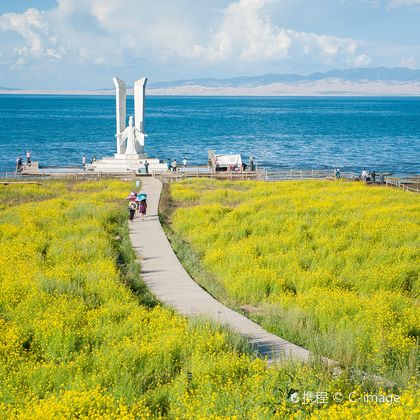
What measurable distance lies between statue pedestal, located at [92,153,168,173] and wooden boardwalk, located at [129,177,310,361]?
19785 millimetres

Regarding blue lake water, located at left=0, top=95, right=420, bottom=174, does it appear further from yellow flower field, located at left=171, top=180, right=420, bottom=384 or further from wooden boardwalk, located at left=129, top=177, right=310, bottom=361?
wooden boardwalk, located at left=129, top=177, right=310, bottom=361

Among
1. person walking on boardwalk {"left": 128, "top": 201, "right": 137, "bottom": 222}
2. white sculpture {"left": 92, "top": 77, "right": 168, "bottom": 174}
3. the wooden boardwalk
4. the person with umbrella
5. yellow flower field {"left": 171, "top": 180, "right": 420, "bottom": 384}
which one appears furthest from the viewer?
white sculpture {"left": 92, "top": 77, "right": 168, "bottom": 174}

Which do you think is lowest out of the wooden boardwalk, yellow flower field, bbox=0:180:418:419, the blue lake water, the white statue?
the blue lake water

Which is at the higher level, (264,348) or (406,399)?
(406,399)

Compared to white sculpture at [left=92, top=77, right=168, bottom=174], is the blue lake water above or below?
below

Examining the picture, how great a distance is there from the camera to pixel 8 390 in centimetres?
823

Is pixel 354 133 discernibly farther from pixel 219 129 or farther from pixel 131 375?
pixel 131 375

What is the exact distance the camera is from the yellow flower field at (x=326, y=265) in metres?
10.5

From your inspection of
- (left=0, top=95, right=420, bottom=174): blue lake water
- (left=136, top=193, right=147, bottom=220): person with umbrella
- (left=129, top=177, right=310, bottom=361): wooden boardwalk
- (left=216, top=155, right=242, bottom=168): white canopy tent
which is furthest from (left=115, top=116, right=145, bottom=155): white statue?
(left=129, top=177, right=310, bottom=361): wooden boardwalk

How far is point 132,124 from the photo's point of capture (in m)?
42.8

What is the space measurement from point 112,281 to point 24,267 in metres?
2.66

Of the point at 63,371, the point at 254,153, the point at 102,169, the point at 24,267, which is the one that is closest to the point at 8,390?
the point at 63,371

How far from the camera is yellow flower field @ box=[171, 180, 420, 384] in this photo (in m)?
10.5

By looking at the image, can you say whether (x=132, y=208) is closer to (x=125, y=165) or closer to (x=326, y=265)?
(x=326, y=265)
